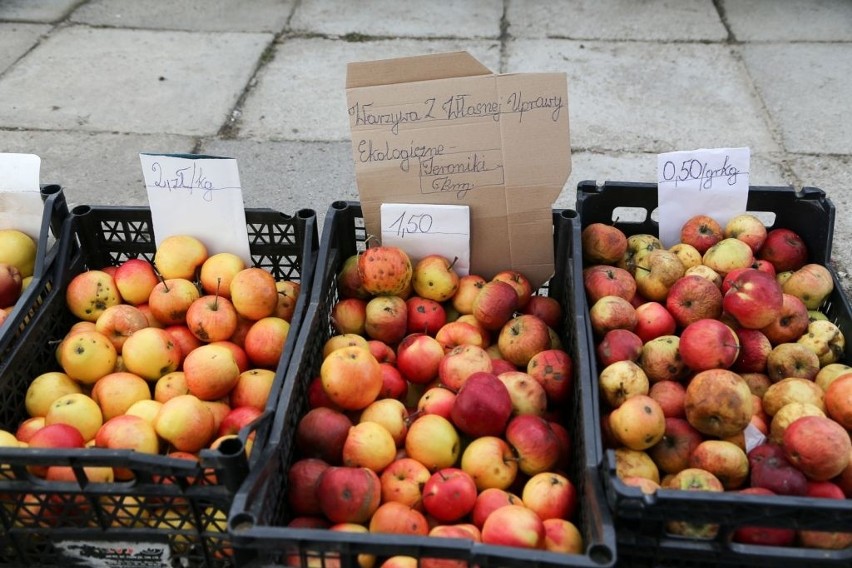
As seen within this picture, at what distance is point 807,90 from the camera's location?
4.94 metres

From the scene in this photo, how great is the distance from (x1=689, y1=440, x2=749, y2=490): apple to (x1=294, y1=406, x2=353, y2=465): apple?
0.86 meters

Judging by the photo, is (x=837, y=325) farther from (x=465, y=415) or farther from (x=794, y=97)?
(x=794, y=97)

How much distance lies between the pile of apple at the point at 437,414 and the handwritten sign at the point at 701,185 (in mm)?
522

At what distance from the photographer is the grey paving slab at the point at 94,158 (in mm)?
3988

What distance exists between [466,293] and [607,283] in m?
0.43

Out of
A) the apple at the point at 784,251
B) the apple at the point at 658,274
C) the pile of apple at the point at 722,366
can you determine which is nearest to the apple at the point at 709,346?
the pile of apple at the point at 722,366

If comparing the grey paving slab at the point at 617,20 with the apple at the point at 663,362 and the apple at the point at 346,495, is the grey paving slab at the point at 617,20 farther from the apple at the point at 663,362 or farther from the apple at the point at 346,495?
the apple at the point at 346,495

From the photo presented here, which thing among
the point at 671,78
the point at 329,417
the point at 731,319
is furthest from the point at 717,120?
the point at 329,417

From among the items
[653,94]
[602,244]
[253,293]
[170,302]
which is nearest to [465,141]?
[602,244]

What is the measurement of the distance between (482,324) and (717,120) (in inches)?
126

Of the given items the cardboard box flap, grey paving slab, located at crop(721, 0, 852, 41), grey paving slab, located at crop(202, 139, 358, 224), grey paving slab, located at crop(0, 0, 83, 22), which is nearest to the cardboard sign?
the cardboard box flap

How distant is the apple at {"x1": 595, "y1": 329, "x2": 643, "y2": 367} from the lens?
6.31 feet

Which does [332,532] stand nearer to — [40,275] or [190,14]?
[40,275]

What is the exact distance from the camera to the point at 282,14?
620 centimetres
